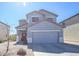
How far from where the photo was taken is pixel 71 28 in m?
7.60

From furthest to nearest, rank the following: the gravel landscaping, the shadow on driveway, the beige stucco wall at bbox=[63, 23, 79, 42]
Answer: the beige stucco wall at bbox=[63, 23, 79, 42] → the shadow on driveway → the gravel landscaping

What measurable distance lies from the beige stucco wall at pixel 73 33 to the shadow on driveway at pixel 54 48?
0.62 feet

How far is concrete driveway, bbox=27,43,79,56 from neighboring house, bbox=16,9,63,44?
0.15 m

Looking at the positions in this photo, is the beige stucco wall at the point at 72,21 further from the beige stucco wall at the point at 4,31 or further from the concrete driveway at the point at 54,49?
the beige stucco wall at the point at 4,31

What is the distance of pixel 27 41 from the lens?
741cm

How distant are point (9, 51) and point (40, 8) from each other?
4.62ft

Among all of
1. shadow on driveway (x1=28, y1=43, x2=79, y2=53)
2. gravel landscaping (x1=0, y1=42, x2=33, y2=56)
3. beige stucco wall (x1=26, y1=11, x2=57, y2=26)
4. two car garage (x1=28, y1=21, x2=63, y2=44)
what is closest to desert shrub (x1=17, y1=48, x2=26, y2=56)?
gravel landscaping (x1=0, y1=42, x2=33, y2=56)

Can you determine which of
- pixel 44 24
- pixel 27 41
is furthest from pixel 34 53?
pixel 44 24

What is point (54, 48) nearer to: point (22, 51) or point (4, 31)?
point (22, 51)

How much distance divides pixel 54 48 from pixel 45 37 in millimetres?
415

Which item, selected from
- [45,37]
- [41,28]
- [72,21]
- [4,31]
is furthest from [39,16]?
[4,31]

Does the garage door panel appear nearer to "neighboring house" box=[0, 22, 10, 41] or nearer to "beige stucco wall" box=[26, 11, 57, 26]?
"beige stucco wall" box=[26, 11, 57, 26]

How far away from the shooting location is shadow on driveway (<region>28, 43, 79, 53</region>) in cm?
737

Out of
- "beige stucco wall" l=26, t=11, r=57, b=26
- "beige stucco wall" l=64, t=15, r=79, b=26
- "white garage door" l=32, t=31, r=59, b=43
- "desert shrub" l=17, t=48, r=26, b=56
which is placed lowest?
"desert shrub" l=17, t=48, r=26, b=56
